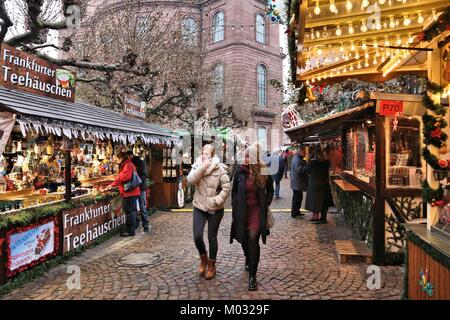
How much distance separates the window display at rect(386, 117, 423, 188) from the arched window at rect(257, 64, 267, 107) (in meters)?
31.4

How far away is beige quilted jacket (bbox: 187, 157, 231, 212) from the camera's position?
4.33m

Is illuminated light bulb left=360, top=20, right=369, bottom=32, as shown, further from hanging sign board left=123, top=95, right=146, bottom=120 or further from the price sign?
hanging sign board left=123, top=95, right=146, bottom=120

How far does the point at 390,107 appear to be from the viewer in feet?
15.7

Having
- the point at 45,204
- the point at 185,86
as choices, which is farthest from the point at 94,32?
the point at 45,204

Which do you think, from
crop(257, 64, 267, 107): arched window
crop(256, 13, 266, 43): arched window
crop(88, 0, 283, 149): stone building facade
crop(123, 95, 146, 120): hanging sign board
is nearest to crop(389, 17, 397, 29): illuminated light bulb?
crop(123, 95, 146, 120): hanging sign board

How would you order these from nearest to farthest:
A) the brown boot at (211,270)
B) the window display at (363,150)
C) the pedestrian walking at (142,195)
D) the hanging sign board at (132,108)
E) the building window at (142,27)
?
1. the brown boot at (211,270)
2. the window display at (363,150)
3. the pedestrian walking at (142,195)
4. the hanging sign board at (132,108)
5. the building window at (142,27)

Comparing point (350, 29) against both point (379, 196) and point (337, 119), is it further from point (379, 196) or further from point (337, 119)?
point (379, 196)

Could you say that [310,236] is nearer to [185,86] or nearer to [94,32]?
[185,86]

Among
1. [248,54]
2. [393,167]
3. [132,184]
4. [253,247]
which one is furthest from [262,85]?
[253,247]

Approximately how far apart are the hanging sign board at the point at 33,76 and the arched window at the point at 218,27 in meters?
30.2

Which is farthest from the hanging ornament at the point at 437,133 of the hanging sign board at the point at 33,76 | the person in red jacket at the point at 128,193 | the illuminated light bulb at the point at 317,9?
the hanging sign board at the point at 33,76

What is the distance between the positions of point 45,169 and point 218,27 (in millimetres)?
31206

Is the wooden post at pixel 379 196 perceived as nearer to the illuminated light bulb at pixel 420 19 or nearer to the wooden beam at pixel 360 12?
the illuminated light bulb at pixel 420 19

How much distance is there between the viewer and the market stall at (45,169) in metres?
4.42
